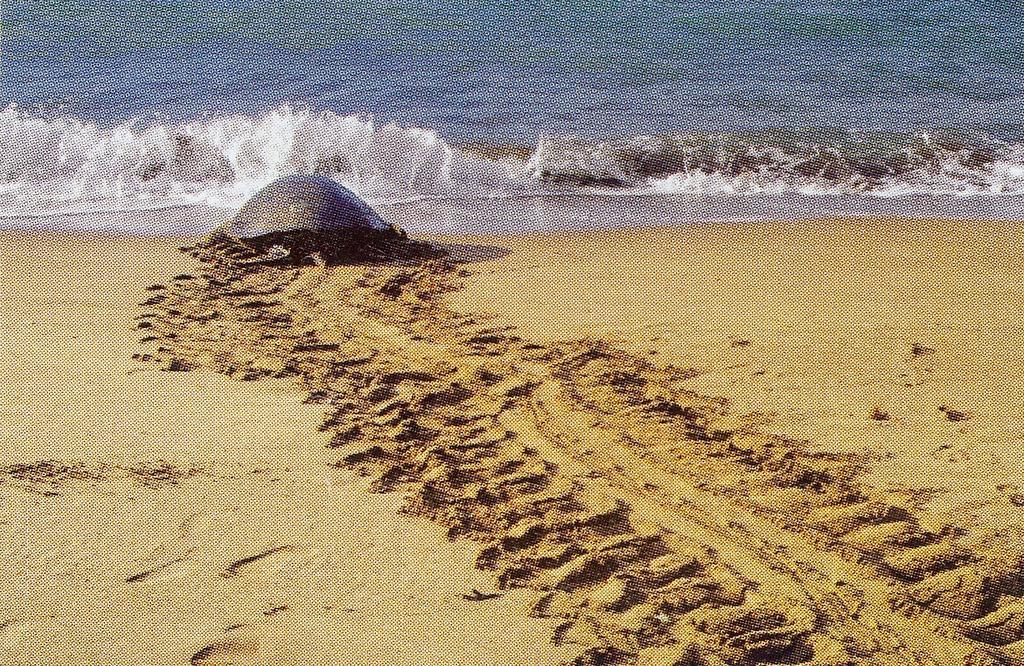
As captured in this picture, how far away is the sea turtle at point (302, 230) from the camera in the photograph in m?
6.09

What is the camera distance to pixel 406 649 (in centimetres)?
286

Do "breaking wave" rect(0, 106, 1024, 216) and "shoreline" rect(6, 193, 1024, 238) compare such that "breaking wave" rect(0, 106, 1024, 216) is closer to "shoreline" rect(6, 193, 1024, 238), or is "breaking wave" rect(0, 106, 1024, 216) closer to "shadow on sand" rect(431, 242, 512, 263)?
"shoreline" rect(6, 193, 1024, 238)

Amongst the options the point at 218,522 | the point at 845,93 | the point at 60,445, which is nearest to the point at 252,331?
the point at 60,445

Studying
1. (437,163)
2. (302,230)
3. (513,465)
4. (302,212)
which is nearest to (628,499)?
(513,465)

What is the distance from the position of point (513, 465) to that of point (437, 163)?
490 cm

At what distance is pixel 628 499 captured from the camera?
11.8 ft

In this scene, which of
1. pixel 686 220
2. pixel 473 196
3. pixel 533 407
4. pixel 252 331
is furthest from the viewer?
pixel 473 196

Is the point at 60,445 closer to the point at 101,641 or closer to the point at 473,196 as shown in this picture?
the point at 101,641

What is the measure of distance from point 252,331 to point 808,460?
2.58m

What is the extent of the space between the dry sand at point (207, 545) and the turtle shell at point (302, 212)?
1.95 meters

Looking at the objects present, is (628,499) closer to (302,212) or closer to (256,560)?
(256,560)

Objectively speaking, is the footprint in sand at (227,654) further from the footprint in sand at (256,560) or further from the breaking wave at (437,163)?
the breaking wave at (437,163)

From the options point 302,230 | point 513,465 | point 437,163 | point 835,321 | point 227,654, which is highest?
point 437,163

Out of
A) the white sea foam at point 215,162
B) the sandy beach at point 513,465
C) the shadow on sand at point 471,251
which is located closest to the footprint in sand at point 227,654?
the sandy beach at point 513,465
